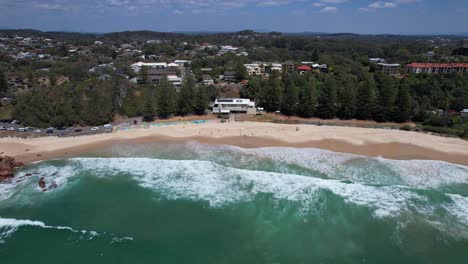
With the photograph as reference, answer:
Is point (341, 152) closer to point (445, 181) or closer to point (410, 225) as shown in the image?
point (445, 181)

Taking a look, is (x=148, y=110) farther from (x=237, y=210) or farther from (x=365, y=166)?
(x=365, y=166)

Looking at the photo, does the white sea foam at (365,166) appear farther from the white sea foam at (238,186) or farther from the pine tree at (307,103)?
the pine tree at (307,103)

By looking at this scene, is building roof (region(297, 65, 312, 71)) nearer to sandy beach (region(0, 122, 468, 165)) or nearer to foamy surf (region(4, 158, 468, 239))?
sandy beach (region(0, 122, 468, 165))

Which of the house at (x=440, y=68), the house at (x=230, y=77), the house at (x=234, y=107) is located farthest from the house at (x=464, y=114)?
the house at (x=230, y=77)

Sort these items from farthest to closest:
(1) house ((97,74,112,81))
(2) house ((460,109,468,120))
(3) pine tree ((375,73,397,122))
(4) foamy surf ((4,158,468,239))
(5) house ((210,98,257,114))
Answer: (1) house ((97,74,112,81))
(5) house ((210,98,257,114))
(3) pine tree ((375,73,397,122))
(2) house ((460,109,468,120))
(4) foamy surf ((4,158,468,239))

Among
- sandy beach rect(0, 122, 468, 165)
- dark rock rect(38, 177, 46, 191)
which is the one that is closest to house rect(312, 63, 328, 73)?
sandy beach rect(0, 122, 468, 165)
